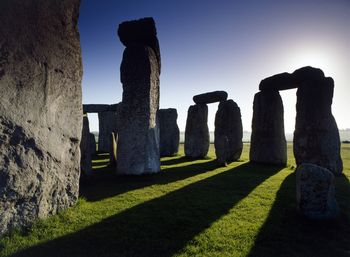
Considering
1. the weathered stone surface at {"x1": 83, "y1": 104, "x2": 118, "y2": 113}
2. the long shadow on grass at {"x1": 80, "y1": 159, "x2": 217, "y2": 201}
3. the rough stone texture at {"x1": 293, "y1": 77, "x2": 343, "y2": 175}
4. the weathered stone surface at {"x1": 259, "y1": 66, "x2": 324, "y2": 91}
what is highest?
the weathered stone surface at {"x1": 259, "y1": 66, "x2": 324, "y2": 91}

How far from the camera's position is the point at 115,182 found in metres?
8.11

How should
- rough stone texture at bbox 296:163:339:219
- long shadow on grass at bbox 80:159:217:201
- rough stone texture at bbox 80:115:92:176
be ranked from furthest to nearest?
rough stone texture at bbox 80:115:92:176, long shadow on grass at bbox 80:159:217:201, rough stone texture at bbox 296:163:339:219

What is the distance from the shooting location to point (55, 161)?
15.4 feet

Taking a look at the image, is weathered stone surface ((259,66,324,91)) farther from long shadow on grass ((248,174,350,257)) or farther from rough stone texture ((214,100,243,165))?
long shadow on grass ((248,174,350,257))

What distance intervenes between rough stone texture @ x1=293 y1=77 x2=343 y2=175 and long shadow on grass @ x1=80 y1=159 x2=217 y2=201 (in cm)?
435

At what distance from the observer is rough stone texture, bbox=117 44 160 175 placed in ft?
29.4

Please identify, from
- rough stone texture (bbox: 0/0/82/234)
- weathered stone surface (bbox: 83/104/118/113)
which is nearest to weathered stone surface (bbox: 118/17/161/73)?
rough stone texture (bbox: 0/0/82/234)

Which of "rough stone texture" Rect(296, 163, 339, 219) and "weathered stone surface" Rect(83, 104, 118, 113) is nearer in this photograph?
"rough stone texture" Rect(296, 163, 339, 219)

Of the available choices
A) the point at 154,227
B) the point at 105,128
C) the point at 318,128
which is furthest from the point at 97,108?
the point at 154,227

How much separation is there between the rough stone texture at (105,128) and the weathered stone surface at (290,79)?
11.9 meters

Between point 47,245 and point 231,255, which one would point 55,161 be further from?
point 231,255

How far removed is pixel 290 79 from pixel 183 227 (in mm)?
9506

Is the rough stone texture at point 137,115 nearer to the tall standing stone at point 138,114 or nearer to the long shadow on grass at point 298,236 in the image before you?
the tall standing stone at point 138,114

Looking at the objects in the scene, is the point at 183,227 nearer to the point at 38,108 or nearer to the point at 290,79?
the point at 38,108
